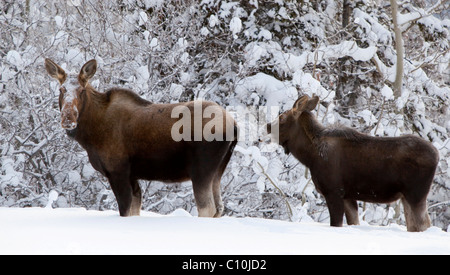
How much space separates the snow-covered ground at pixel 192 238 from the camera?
4887mm

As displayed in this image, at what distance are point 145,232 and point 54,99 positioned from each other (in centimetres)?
787

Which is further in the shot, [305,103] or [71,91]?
[305,103]

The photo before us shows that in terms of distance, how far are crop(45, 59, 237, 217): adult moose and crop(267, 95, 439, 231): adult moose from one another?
1.23 meters

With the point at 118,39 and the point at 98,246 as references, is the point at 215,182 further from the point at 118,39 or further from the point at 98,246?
the point at 118,39

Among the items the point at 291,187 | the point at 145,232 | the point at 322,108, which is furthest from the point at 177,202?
the point at 145,232

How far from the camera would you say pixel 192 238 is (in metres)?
5.46

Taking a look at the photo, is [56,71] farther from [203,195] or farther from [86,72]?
[203,195]

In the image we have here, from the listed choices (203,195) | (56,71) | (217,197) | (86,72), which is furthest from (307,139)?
(56,71)

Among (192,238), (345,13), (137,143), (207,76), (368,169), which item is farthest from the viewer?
(345,13)

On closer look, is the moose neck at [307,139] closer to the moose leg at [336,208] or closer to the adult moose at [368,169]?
the adult moose at [368,169]

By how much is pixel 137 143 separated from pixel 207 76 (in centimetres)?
768

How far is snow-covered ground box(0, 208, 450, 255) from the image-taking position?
4887 millimetres

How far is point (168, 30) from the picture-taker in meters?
14.7

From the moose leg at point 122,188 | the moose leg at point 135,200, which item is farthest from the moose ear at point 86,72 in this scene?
the moose leg at point 135,200
